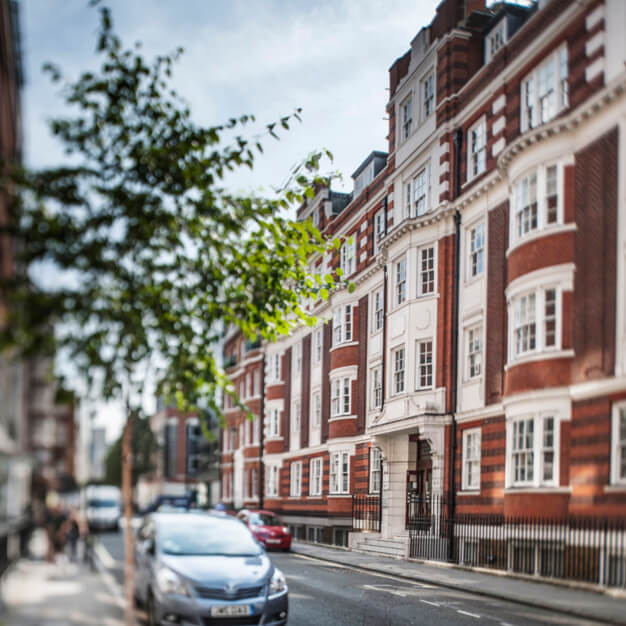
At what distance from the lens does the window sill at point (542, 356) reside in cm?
1650

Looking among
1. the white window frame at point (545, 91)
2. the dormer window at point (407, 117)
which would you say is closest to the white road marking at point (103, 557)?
the dormer window at point (407, 117)

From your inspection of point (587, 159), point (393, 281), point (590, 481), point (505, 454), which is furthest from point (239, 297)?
point (393, 281)

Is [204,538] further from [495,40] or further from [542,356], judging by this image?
[495,40]

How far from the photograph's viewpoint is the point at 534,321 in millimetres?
17812

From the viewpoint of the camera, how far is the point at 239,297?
31.1ft

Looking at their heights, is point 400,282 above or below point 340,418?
above

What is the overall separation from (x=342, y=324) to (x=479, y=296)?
13.7 ft

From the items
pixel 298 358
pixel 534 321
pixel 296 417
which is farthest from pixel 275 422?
pixel 534 321

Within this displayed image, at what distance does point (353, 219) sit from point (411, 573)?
27.4 feet

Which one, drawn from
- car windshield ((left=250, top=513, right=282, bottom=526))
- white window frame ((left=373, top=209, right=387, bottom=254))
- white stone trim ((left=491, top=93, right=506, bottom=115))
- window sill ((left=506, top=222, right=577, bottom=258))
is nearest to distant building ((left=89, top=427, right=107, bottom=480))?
window sill ((left=506, top=222, right=577, bottom=258))

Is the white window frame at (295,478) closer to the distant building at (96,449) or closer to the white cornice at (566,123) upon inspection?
the white cornice at (566,123)

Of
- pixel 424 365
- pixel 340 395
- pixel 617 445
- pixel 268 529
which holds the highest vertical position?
pixel 424 365

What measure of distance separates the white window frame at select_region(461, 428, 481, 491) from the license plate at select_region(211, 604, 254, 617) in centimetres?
1209

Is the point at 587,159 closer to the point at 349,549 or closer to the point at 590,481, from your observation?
the point at 590,481
